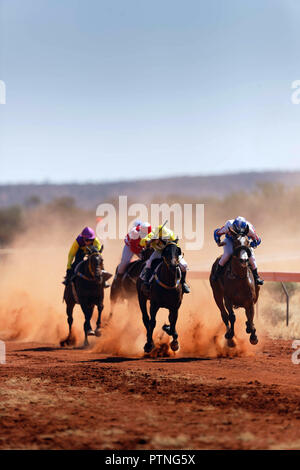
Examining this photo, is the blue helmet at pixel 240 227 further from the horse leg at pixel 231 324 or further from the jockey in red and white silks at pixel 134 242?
the jockey in red and white silks at pixel 134 242

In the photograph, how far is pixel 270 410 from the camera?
9.55 m

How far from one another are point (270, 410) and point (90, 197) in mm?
150503

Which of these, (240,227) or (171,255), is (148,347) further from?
(240,227)

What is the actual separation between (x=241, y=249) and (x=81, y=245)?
4.50 m

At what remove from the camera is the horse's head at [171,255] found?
14.1 metres

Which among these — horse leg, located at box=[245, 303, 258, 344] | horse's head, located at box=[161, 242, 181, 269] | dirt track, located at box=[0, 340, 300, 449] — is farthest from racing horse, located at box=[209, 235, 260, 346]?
horse's head, located at box=[161, 242, 181, 269]

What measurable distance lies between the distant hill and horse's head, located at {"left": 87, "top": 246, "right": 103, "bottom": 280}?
13685 centimetres

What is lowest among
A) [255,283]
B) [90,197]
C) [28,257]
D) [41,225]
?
[255,283]

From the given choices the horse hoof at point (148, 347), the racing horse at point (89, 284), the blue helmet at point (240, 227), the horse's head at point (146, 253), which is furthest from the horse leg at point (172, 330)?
the racing horse at point (89, 284)

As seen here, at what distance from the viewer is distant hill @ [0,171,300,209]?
15712 cm

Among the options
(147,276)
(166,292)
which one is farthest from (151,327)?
(147,276)

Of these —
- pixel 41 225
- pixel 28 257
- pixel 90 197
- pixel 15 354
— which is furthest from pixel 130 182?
pixel 15 354

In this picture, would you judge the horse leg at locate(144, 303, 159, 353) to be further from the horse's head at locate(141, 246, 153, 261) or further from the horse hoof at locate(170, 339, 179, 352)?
the horse's head at locate(141, 246, 153, 261)

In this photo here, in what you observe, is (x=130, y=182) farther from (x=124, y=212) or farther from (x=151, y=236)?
(x=151, y=236)
